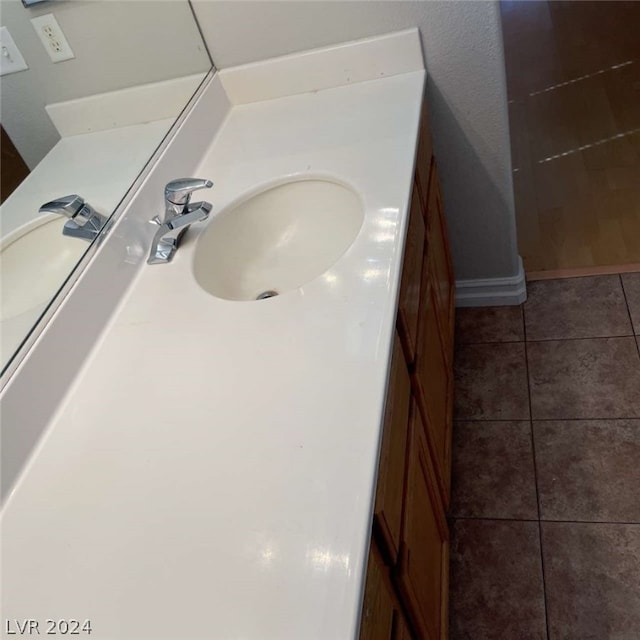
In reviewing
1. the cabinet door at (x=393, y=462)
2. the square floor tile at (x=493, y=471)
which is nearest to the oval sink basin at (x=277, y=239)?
the cabinet door at (x=393, y=462)

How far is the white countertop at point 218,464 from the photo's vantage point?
2.05ft

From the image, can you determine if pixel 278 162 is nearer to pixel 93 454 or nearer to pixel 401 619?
pixel 93 454

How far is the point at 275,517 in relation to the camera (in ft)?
2.20

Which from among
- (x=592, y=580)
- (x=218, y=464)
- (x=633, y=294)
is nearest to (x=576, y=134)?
(x=633, y=294)

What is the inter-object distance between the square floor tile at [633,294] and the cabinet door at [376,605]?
4.33 ft

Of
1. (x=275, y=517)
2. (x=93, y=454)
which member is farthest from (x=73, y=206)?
(x=275, y=517)

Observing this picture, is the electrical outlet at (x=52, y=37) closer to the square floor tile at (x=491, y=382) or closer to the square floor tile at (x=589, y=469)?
the square floor tile at (x=491, y=382)

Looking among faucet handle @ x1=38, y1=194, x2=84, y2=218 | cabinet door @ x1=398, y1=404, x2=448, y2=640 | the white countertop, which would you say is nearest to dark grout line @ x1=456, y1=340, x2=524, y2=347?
cabinet door @ x1=398, y1=404, x2=448, y2=640

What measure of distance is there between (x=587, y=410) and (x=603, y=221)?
885 mm

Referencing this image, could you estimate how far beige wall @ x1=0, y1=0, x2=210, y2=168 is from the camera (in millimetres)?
1070

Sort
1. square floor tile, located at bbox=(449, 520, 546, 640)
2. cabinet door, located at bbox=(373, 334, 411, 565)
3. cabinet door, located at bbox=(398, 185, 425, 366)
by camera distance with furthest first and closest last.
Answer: square floor tile, located at bbox=(449, 520, 546, 640), cabinet door, located at bbox=(398, 185, 425, 366), cabinet door, located at bbox=(373, 334, 411, 565)

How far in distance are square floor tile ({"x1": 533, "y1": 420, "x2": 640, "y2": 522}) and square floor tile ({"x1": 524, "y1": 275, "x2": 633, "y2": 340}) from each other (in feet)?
1.14

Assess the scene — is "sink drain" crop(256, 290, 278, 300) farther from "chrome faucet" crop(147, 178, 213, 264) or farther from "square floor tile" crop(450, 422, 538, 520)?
"square floor tile" crop(450, 422, 538, 520)

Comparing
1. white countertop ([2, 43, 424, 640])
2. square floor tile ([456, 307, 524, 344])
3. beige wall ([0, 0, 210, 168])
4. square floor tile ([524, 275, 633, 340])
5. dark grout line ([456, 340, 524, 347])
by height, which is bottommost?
dark grout line ([456, 340, 524, 347])
